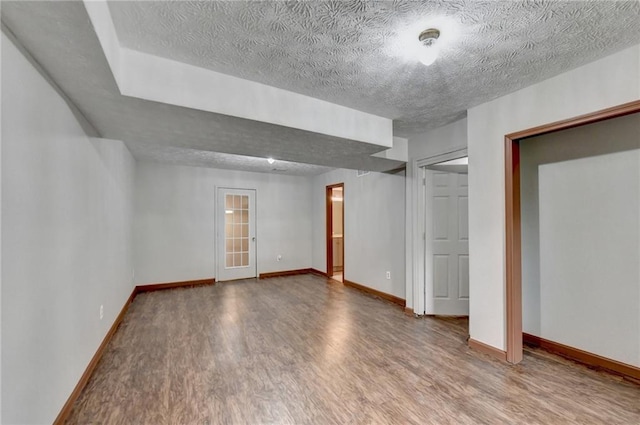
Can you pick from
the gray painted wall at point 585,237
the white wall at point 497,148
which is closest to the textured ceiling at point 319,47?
the white wall at point 497,148

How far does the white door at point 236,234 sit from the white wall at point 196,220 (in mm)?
131

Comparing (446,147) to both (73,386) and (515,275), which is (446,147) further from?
(73,386)

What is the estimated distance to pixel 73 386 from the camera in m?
1.96

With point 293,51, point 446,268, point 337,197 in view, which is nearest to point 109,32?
point 293,51

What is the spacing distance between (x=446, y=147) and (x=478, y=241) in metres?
1.20

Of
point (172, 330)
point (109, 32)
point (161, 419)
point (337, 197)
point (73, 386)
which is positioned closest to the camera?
point (109, 32)

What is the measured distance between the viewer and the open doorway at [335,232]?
6.17 meters

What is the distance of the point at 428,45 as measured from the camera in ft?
5.57

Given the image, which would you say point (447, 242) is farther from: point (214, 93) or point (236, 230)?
point (236, 230)

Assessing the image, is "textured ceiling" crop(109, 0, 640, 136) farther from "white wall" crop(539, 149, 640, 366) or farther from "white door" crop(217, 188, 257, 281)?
"white door" crop(217, 188, 257, 281)

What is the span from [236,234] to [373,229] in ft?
9.79

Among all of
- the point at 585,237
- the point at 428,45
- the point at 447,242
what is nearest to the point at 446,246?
the point at 447,242

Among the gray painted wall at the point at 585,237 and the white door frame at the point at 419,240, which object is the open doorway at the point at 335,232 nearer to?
the white door frame at the point at 419,240

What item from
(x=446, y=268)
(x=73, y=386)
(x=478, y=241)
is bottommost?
(x=73, y=386)
